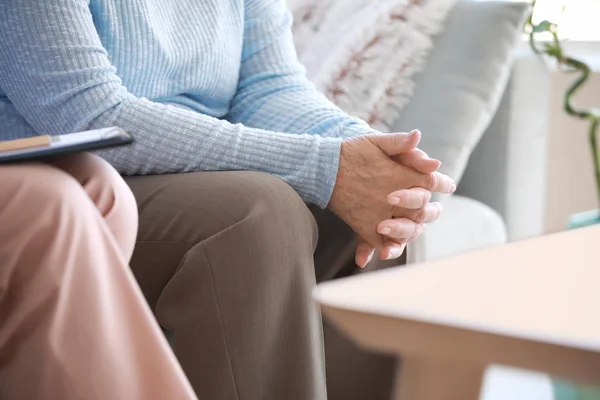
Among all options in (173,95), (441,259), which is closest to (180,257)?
(173,95)

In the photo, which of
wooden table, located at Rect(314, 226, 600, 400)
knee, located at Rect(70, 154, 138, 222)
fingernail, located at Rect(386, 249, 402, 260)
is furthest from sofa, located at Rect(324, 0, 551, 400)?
wooden table, located at Rect(314, 226, 600, 400)

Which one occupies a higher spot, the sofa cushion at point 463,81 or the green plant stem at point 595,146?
the sofa cushion at point 463,81

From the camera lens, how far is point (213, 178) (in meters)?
0.91

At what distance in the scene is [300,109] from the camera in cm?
123

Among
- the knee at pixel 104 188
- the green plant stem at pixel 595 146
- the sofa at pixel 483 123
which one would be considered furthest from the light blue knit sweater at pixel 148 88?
the green plant stem at pixel 595 146

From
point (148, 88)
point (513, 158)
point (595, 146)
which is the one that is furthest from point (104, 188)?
point (595, 146)

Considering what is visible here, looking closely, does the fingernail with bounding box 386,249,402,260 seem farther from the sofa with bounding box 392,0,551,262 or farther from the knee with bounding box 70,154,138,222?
the knee with bounding box 70,154,138,222

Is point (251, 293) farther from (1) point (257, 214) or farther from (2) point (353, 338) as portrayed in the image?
(2) point (353, 338)

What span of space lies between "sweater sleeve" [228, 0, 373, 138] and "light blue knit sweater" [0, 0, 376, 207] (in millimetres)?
37

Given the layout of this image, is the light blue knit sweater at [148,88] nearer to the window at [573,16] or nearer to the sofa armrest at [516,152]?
the sofa armrest at [516,152]

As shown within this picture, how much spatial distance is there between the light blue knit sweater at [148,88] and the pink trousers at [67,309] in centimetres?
30

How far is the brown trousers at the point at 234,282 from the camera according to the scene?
84cm

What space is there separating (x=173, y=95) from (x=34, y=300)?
0.56 m

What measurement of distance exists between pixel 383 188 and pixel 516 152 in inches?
31.9
